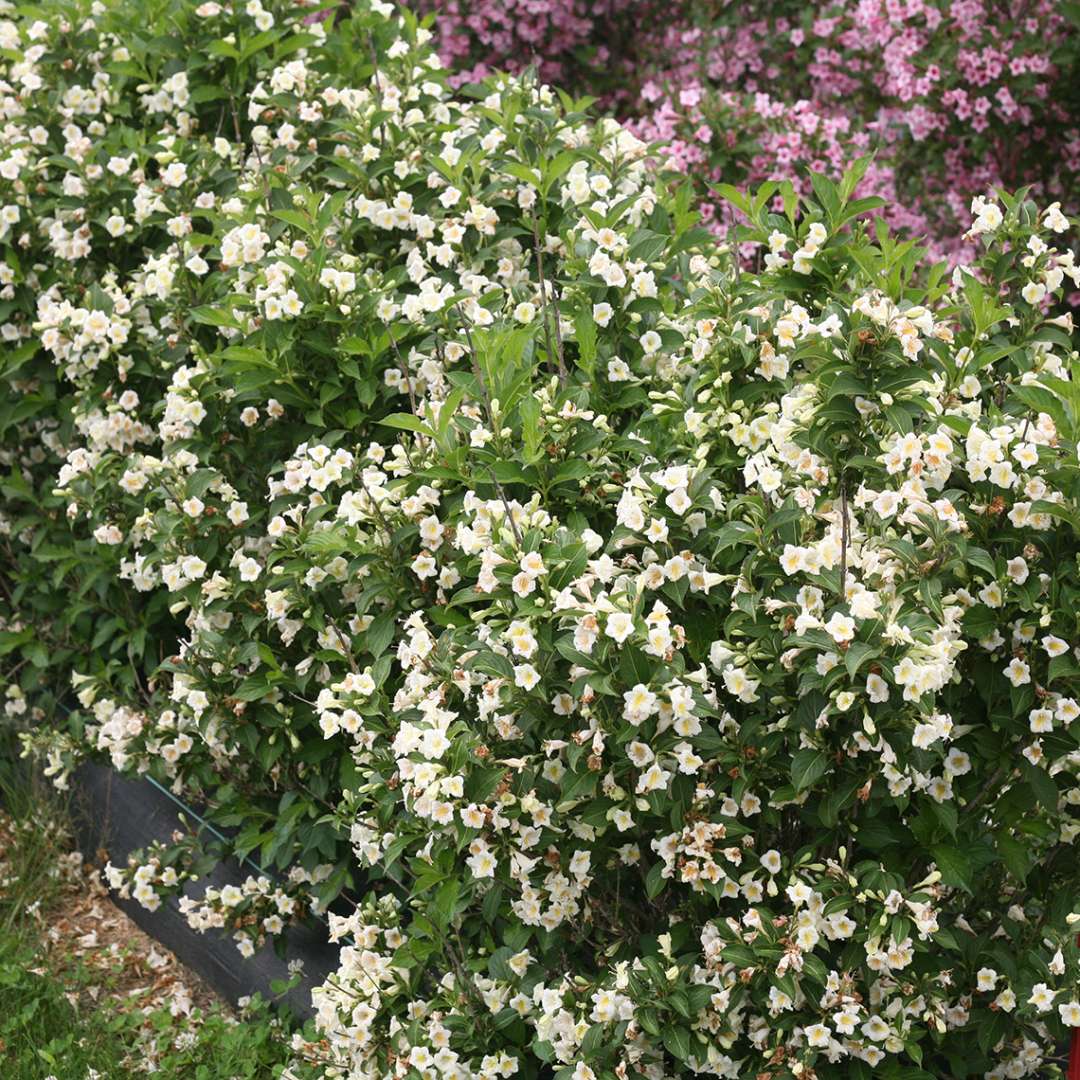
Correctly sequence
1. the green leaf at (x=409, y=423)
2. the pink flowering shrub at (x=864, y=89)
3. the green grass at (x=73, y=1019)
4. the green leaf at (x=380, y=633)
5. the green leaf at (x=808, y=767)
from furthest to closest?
the pink flowering shrub at (x=864, y=89) < the green grass at (x=73, y=1019) < the green leaf at (x=380, y=633) < the green leaf at (x=409, y=423) < the green leaf at (x=808, y=767)

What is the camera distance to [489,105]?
3.78 metres

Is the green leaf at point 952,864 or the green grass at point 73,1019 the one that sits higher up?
the green leaf at point 952,864

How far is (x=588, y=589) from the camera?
7.86ft

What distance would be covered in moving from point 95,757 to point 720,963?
2072 millimetres

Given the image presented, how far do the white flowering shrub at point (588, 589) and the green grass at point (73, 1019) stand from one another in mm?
241

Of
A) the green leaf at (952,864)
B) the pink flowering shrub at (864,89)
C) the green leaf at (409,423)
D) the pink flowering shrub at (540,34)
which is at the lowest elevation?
the green leaf at (952,864)

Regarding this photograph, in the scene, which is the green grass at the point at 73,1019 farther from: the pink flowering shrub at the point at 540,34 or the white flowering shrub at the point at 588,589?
the pink flowering shrub at the point at 540,34

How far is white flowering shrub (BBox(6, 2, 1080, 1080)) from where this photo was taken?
2.41m

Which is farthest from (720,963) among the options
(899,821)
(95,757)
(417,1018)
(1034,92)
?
(1034,92)

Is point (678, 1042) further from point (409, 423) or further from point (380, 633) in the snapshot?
point (409, 423)

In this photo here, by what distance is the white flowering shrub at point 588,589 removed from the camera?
241 cm

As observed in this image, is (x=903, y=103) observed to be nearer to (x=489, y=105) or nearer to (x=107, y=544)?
(x=489, y=105)

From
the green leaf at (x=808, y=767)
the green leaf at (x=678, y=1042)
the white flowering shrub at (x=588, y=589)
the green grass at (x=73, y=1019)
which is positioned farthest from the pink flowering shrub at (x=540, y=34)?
the green leaf at (x=678, y=1042)

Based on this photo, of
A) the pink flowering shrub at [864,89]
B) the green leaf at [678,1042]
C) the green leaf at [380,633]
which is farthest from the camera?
the pink flowering shrub at [864,89]
